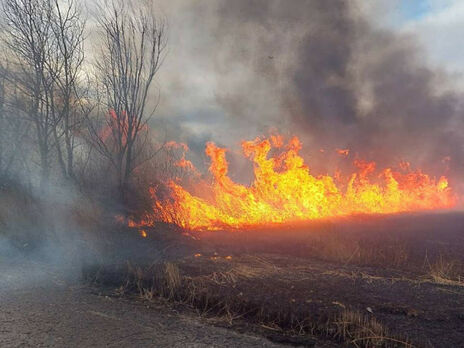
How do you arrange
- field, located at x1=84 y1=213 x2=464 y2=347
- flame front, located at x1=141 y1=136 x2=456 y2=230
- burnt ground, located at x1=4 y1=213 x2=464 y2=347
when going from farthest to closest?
flame front, located at x1=141 y1=136 x2=456 y2=230
field, located at x1=84 y1=213 x2=464 y2=347
burnt ground, located at x1=4 y1=213 x2=464 y2=347

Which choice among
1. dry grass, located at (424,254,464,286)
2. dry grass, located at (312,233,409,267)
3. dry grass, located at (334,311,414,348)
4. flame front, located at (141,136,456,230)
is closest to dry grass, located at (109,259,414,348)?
dry grass, located at (334,311,414,348)

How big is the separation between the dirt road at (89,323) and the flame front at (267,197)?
5831 millimetres

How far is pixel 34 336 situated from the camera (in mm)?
4102

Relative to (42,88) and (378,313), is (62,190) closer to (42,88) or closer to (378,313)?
(42,88)

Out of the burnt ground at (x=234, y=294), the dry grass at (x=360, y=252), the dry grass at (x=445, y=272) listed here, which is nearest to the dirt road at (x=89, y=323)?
the burnt ground at (x=234, y=294)

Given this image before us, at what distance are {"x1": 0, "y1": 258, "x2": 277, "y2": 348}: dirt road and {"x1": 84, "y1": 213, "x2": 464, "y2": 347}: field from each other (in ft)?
1.39

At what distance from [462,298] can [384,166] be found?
19225 mm

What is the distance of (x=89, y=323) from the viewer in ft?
14.9

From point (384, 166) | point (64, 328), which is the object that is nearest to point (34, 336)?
point (64, 328)

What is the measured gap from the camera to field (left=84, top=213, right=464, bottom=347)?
15.3 feet

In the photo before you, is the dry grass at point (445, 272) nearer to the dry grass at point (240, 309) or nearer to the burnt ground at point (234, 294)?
the burnt ground at point (234, 294)

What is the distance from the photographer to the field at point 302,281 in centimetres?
465

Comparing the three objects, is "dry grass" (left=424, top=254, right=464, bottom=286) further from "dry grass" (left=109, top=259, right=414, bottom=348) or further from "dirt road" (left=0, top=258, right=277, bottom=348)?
"dirt road" (left=0, top=258, right=277, bottom=348)

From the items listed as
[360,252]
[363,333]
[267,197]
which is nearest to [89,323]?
[363,333]
